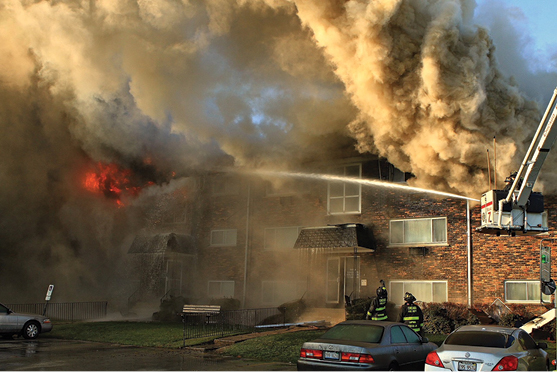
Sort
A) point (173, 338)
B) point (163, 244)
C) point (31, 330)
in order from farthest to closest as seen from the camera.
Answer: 1. point (163, 244)
2. point (31, 330)
3. point (173, 338)

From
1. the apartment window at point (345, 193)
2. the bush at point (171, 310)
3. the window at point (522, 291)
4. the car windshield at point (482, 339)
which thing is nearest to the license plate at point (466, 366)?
the car windshield at point (482, 339)

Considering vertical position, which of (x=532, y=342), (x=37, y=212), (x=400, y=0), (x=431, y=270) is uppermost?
(x=400, y=0)

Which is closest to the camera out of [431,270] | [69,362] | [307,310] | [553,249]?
[69,362]

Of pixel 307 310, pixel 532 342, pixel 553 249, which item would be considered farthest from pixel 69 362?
pixel 553 249

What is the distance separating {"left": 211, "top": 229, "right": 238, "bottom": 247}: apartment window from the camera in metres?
26.8

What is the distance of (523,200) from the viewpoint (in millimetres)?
14328

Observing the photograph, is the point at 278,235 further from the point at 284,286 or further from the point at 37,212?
the point at 37,212

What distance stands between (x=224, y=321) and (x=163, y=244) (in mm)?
6327

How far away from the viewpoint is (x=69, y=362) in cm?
1215

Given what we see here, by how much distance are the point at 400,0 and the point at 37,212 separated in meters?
21.3

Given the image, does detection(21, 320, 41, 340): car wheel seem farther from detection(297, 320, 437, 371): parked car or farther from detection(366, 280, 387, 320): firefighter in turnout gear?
detection(297, 320, 437, 371): parked car

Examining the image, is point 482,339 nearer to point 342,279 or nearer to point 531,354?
point 531,354

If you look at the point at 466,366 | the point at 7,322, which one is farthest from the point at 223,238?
the point at 466,366

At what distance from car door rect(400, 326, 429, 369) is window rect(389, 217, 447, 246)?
1115 cm
